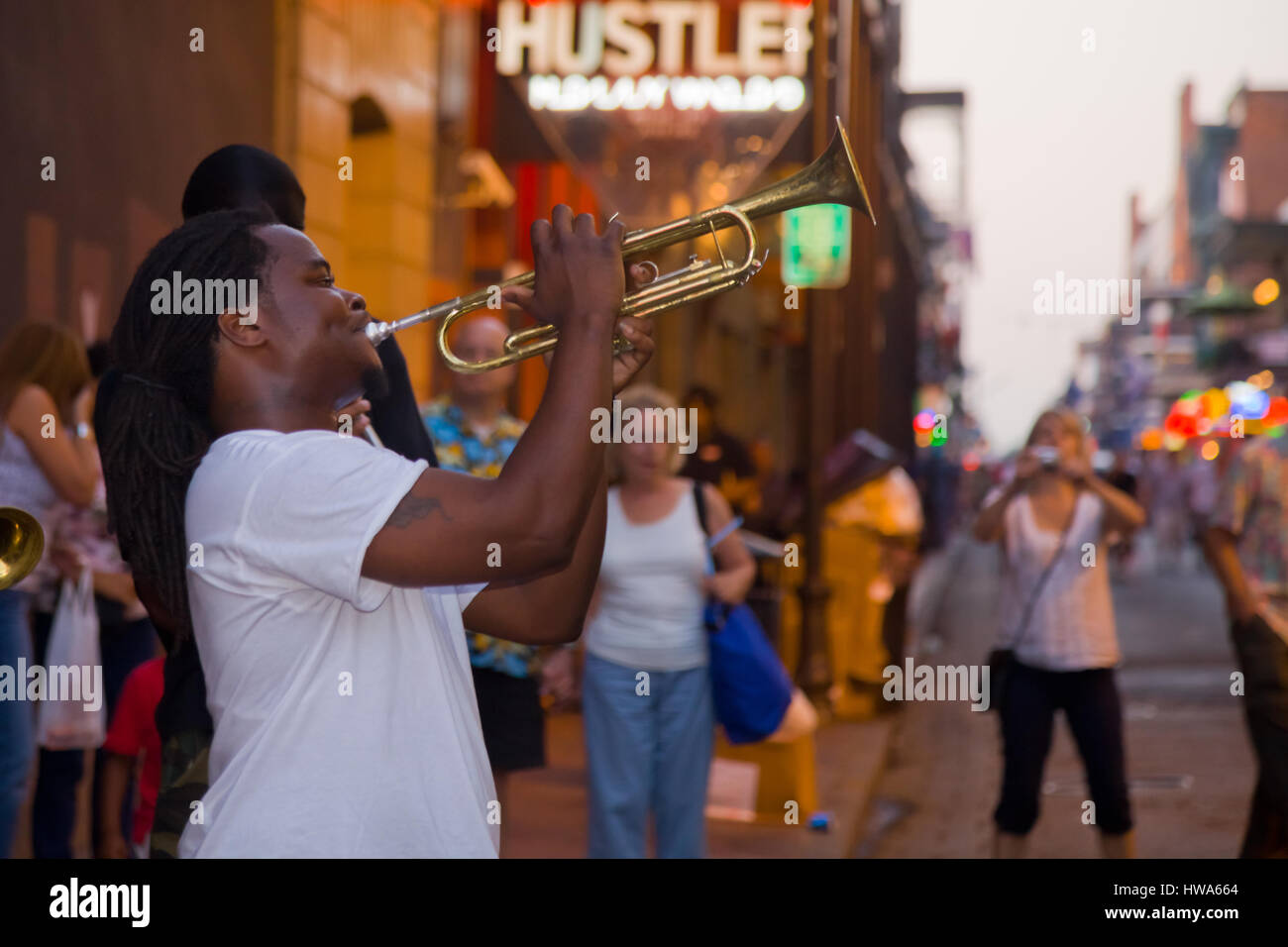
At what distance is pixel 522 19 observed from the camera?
10133 millimetres

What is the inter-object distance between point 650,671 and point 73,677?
1843 mm

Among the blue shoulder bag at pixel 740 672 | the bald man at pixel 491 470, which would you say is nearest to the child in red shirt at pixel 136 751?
the bald man at pixel 491 470

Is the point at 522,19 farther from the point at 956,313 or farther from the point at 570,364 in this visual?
the point at 956,313

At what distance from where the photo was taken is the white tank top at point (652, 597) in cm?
530

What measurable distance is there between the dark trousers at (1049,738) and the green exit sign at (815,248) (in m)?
4.72

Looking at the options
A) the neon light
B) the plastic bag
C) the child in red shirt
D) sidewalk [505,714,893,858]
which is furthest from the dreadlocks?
the neon light

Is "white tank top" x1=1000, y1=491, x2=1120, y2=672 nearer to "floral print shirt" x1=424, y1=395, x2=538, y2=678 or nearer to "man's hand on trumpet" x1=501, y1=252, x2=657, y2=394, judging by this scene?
"floral print shirt" x1=424, y1=395, x2=538, y2=678

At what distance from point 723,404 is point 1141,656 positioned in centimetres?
944

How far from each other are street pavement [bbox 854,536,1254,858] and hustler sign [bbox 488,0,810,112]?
Answer: 4255mm

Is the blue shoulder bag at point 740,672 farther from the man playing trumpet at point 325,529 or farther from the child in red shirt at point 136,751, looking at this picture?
the man playing trumpet at point 325,529

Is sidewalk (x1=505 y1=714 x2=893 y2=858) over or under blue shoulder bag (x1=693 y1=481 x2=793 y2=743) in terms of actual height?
under

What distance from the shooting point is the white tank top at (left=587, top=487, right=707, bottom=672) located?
5.30 metres
